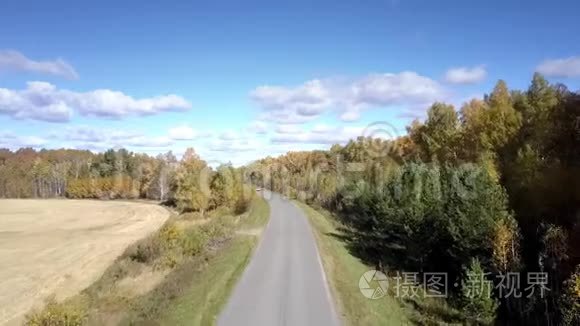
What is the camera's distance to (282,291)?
26.3 meters

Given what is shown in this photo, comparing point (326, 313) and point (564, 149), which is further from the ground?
point (564, 149)

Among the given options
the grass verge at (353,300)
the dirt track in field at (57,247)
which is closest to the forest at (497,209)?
the grass verge at (353,300)

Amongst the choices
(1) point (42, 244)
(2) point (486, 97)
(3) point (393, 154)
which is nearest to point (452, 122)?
(2) point (486, 97)

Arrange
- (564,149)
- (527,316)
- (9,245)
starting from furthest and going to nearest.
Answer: (9,245), (564,149), (527,316)

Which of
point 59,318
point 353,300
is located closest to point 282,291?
point 353,300

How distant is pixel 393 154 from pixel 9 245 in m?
57.5

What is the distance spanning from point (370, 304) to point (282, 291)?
4.74 meters

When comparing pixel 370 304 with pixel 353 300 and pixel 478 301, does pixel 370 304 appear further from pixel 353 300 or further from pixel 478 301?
pixel 478 301

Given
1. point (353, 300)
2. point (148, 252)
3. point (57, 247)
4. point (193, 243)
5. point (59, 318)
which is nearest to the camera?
point (59, 318)

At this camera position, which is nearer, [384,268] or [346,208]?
[384,268]

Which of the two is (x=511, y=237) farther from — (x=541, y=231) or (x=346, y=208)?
(x=346, y=208)

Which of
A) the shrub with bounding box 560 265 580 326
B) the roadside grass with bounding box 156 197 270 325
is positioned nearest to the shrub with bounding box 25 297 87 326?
the roadside grass with bounding box 156 197 270 325

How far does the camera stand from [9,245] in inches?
2876

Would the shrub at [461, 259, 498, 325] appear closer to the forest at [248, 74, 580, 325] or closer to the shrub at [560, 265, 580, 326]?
the forest at [248, 74, 580, 325]
